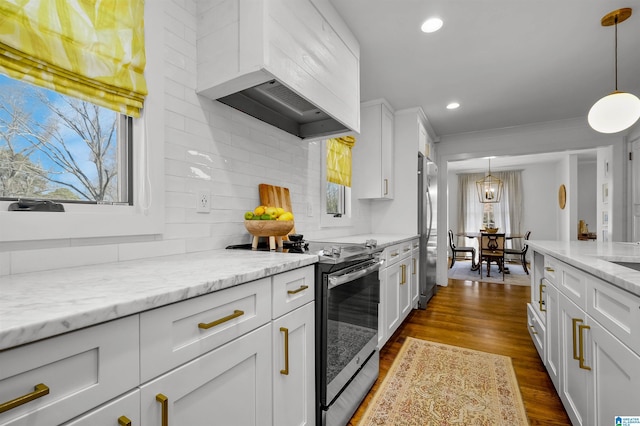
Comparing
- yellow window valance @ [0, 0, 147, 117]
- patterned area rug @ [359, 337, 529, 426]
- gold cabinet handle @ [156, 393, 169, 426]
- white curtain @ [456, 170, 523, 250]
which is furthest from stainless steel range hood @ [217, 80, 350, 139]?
white curtain @ [456, 170, 523, 250]

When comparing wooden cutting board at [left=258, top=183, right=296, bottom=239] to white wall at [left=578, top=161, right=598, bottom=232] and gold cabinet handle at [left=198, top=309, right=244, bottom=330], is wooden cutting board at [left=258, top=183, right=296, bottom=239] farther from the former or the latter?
white wall at [left=578, top=161, right=598, bottom=232]

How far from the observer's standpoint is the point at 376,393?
1865 millimetres

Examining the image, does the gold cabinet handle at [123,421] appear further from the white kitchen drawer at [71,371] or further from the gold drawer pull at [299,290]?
the gold drawer pull at [299,290]

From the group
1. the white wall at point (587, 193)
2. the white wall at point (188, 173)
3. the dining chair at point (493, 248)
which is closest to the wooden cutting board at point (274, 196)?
the white wall at point (188, 173)

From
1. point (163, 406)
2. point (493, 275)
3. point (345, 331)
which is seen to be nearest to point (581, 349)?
point (345, 331)

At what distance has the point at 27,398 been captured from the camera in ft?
1.62

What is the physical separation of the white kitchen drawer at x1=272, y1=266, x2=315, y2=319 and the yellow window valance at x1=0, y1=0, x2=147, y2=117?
38.5 inches

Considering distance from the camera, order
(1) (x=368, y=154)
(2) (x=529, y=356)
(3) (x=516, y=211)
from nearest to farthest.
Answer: (2) (x=529, y=356) < (1) (x=368, y=154) < (3) (x=516, y=211)

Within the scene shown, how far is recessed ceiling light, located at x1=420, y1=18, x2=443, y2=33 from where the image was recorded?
202 centimetres

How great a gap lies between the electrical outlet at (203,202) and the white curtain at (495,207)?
8.27 metres

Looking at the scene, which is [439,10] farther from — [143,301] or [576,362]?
[143,301]

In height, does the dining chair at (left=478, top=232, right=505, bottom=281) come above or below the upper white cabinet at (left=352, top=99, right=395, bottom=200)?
below

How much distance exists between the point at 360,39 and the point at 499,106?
2.30 meters

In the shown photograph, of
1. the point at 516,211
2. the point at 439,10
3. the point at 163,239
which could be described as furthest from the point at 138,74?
the point at 516,211
